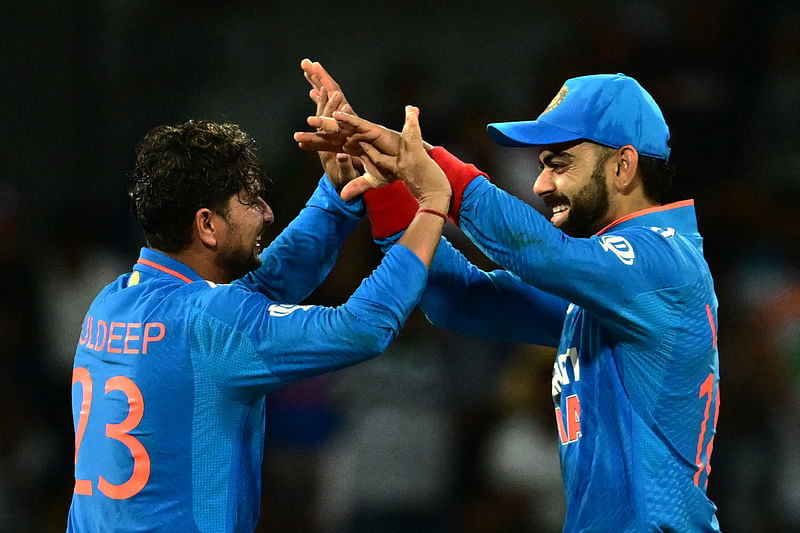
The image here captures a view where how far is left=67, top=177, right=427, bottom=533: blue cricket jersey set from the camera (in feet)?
7.80

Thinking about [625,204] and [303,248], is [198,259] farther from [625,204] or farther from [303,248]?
[625,204]

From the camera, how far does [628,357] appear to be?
2580 millimetres

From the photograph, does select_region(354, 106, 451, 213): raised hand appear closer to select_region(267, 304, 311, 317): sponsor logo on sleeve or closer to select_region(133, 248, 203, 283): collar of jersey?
select_region(267, 304, 311, 317): sponsor logo on sleeve

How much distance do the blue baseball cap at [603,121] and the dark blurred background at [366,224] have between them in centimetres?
Answer: 262

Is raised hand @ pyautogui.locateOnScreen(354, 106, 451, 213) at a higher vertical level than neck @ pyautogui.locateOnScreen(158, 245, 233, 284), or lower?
higher

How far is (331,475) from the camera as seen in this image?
16.9ft

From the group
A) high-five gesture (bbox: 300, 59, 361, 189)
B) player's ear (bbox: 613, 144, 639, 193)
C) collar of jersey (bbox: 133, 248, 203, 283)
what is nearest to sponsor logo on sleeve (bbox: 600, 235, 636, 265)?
player's ear (bbox: 613, 144, 639, 193)

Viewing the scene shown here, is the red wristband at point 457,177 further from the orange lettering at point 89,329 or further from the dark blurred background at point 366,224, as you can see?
the dark blurred background at point 366,224

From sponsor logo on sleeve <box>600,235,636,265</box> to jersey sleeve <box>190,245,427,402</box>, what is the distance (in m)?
0.49

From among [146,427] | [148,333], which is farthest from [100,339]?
[146,427]

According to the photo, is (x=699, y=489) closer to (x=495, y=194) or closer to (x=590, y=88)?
(x=495, y=194)

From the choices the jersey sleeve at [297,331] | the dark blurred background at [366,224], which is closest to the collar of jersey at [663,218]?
the jersey sleeve at [297,331]

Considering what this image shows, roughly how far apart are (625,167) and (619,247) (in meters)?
0.33

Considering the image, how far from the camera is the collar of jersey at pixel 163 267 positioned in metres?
2.62
